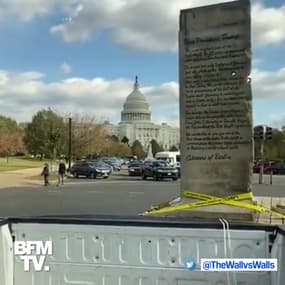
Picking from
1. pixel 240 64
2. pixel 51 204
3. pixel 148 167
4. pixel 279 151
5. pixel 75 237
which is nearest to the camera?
pixel 75 237

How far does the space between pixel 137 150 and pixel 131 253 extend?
6683 inches

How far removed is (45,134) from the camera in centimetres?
10488

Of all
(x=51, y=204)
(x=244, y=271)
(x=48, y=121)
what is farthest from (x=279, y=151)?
(x=244, y=271)

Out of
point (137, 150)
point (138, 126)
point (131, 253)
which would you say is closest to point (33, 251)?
point (131, 253)

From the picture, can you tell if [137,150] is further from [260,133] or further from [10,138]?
[260,133]

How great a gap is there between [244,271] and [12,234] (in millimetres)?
1887

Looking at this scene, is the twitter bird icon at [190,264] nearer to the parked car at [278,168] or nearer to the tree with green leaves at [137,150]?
the parked car at [278,168]

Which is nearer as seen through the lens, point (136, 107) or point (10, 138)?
point (10, 138)

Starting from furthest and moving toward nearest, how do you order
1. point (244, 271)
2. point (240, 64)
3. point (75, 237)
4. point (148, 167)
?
point (148, 167), point (240, 64), point (75, 237), point (244, 271)

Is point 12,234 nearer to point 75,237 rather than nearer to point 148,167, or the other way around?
point 75,237

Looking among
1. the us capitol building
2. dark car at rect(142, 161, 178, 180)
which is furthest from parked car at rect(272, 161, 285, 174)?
the us capitol building

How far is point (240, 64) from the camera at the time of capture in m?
11.2

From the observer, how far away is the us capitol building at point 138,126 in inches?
6988

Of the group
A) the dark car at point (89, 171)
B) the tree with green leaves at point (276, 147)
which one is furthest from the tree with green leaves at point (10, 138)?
the dark car at point (89, 171)
